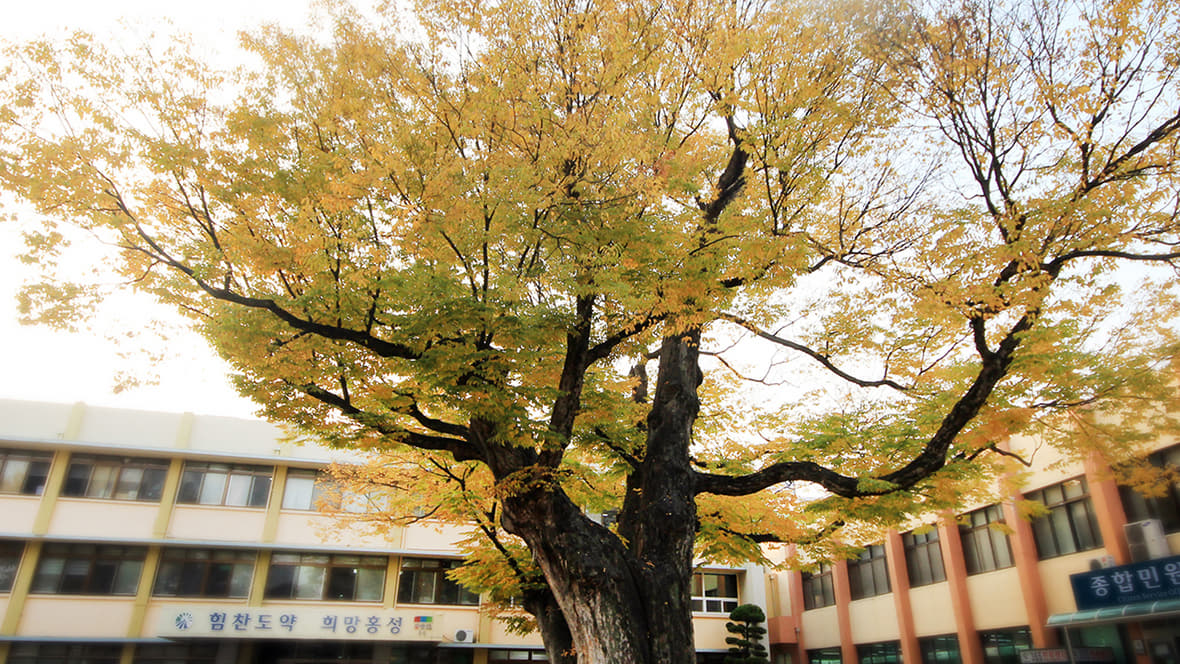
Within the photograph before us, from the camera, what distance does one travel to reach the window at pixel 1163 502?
11.7m

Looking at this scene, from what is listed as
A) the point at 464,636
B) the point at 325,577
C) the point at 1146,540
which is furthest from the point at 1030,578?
the point at 325,577

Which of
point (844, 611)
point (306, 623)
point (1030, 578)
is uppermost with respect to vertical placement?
point (1030, 578)

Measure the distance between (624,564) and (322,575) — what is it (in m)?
14.5

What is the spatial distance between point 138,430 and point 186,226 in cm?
1533

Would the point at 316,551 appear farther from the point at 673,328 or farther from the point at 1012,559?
the point at 1012,559

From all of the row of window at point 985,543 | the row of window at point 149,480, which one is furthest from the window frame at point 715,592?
the row of window at point 149,480

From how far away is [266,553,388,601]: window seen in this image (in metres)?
18.5

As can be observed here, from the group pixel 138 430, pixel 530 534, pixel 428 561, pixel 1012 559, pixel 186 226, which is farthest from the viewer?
pixel 428 561

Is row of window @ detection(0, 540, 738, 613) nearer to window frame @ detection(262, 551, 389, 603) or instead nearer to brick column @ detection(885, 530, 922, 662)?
window frame @ detection(262, 551, 389, 603)

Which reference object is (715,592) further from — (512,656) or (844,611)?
(512,656)

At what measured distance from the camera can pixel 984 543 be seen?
1659cm

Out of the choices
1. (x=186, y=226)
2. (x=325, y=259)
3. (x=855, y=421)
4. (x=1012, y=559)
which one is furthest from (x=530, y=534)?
(x=1012, y=559)

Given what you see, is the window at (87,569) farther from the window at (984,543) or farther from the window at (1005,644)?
the window at (1005,644)

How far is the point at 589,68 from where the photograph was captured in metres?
6.77
